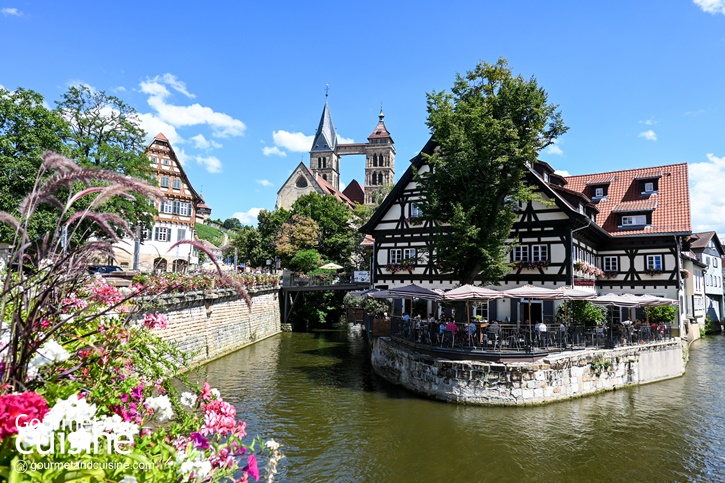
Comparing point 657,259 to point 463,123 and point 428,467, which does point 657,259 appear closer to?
point 463,123

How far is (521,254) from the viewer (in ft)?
77.0

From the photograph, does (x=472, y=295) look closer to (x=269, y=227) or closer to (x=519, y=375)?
(x=519, y=375)

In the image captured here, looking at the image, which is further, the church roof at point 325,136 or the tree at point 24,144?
the church roof at point 325,136

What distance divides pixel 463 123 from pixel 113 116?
23394 mm

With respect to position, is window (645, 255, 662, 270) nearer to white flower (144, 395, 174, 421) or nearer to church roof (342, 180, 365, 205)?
white flower (144, 395, 174, 421)

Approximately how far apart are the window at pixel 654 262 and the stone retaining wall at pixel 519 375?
9.78 meters

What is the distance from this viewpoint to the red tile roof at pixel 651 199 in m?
28.0

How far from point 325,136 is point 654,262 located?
8360cm

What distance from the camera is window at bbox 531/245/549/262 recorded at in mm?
22984

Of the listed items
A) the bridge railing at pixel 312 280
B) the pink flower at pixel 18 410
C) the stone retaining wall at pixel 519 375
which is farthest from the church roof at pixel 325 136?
the pink flower at pixel 18 410

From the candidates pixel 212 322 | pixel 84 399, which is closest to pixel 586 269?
pixel 212 322

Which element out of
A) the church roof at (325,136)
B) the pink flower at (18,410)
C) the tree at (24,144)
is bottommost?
the pink flower at (18,410)

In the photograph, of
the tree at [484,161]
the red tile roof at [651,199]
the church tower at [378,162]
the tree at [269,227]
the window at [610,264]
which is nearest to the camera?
the tree at [484,161]

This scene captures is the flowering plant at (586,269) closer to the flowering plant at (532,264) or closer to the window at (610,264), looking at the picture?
the window at (610,264)
